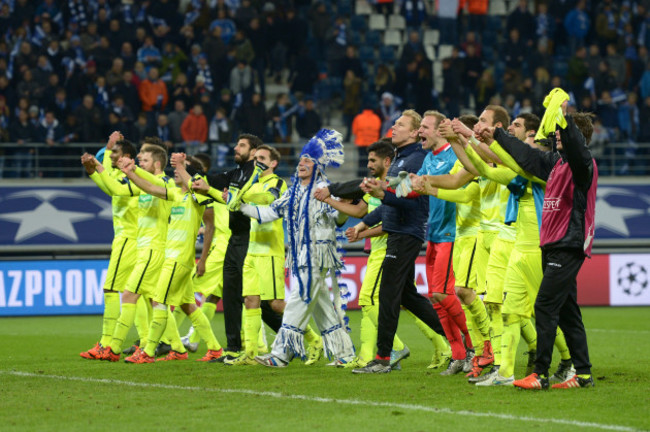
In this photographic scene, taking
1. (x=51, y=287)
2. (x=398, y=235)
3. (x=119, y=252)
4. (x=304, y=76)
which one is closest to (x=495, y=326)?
(x=398, y=235)

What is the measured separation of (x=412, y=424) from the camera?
679 cm

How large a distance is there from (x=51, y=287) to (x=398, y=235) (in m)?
10.1

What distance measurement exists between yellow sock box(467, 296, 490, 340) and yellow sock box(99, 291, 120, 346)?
4.01 metres

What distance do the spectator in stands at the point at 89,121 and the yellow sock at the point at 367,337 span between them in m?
11.0

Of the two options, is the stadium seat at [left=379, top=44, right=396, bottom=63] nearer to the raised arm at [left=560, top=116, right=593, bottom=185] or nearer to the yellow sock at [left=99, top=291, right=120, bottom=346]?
Answer: the yellow sock at [left=99, top=291, right=120, bottom=346]

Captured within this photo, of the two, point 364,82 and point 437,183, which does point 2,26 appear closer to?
point 364,82

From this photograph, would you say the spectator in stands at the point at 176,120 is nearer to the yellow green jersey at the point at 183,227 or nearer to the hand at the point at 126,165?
the yellow green jersey at the point at 183,227

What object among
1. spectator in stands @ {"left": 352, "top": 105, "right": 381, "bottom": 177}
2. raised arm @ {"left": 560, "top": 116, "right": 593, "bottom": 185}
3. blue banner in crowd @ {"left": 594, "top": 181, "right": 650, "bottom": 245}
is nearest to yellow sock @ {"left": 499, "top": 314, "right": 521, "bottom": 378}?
raised arm @ {"left": 560, "top": 116, "right": 593, "bottom": 185}

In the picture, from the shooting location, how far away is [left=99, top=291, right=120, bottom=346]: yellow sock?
11.4m

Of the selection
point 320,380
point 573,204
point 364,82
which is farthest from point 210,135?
point 573,204

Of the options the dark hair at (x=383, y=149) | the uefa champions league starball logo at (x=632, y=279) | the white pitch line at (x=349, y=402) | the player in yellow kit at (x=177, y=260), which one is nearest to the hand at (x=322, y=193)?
the dark hair at (x=383, y=149)

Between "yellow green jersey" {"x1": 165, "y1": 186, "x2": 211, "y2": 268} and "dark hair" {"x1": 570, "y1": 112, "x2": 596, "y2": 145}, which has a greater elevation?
"dark hair" {"x1": 570, "y1": 112, "x2": 596, "y2": 145}

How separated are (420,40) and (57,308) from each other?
11.0 m

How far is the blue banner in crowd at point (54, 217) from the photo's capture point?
19000mm
